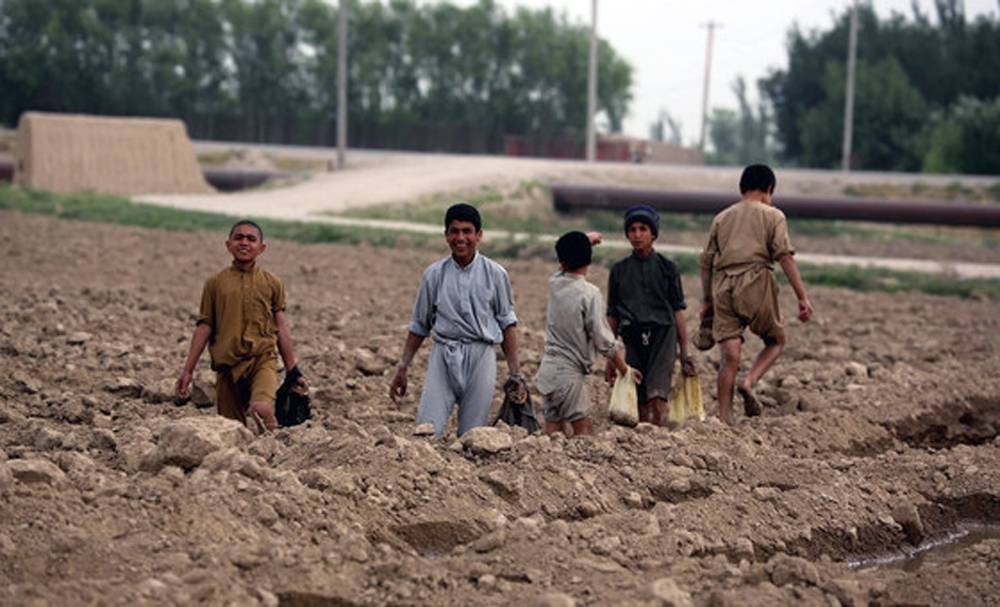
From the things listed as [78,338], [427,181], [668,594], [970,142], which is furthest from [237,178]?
[668,594]

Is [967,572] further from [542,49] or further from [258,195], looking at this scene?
[542,49]

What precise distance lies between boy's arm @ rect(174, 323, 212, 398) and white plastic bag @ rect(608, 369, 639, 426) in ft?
6.72

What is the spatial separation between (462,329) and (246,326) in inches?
39.0

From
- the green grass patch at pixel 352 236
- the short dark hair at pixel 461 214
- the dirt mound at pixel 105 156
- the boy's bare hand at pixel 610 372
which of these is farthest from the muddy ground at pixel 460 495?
the dirt mound at pixel 105 156

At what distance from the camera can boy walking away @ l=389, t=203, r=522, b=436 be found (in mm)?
8266

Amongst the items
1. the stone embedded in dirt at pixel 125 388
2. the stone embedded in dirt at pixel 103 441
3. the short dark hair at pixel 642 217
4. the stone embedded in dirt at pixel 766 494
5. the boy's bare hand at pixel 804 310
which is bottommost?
the stone embedded in dirt at pixel 766 494

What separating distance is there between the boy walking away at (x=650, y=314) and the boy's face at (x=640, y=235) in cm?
2

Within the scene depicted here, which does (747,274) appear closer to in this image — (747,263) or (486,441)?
(747,263)

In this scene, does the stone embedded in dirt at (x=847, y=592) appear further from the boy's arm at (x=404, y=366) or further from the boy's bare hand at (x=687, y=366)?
the boy's bare hand at (x=687, y=366)

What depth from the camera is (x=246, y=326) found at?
827 cm

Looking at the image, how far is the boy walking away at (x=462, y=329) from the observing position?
27.1ft

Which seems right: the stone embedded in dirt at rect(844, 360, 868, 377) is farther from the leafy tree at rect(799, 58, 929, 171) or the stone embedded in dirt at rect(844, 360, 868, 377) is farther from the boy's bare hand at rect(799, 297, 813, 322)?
the leafy tree at rect(799, 58, 929, 171)

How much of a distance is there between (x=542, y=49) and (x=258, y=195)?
2905cm

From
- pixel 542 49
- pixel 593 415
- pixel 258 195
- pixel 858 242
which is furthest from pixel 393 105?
pixel 593 415
